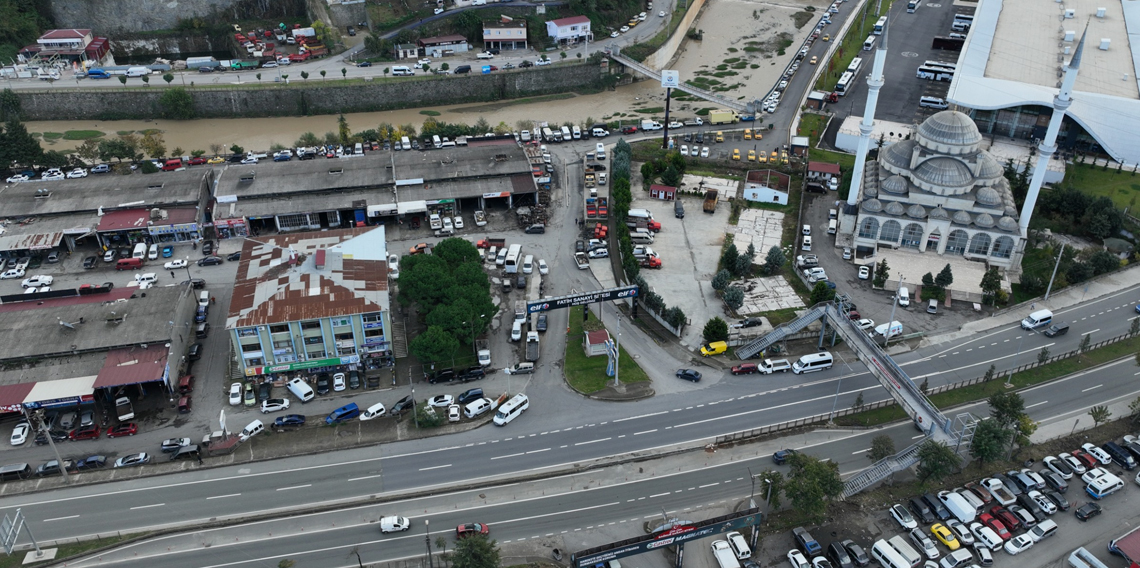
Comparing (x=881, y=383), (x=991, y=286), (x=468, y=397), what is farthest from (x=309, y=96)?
(x=991, y=286)

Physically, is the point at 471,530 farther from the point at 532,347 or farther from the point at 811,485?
the point at 811,485

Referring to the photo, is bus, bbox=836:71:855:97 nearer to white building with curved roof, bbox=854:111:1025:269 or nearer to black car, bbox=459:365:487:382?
white building with curved roof, bbox=854:111:1025:269

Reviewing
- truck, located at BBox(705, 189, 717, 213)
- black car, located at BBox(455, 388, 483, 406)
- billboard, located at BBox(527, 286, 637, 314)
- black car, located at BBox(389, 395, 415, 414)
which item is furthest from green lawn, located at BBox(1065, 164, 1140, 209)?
black car, located at BBox(389, 395, 415, 414)

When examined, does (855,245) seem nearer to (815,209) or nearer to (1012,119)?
(815,209)

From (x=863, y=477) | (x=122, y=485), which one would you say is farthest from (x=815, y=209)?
(x=122, y=485)

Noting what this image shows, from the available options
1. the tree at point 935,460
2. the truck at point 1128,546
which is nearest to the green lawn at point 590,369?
the tree at point 935,460

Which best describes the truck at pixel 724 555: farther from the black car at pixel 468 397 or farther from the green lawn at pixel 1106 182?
the green lawn at pixel 1106 182
